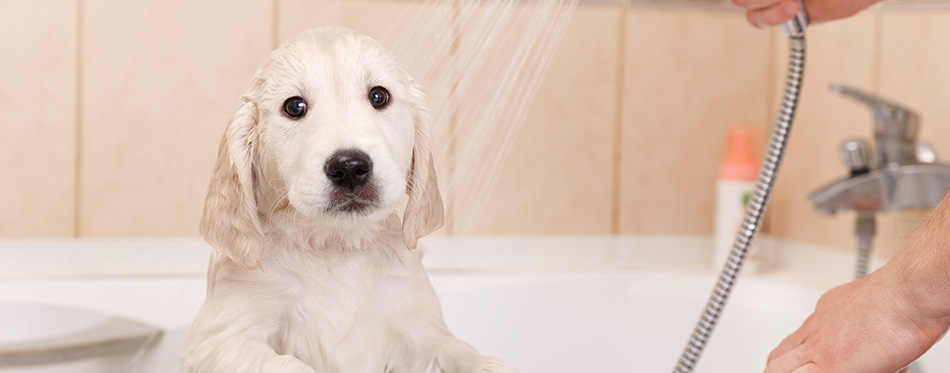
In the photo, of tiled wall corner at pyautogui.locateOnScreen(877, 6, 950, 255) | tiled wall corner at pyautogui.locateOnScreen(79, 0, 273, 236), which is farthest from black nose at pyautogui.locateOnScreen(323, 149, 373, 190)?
tiled wall corner at pyautogui.locateOnScreen(877, 6, 950, 255)

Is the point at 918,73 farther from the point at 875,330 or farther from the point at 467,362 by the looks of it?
the point at 467,362

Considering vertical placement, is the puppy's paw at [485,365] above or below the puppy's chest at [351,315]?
below

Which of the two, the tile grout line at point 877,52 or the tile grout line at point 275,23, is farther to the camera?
the tile grout line at point 877,52

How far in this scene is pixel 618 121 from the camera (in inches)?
62.1

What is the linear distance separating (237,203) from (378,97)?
0.13m

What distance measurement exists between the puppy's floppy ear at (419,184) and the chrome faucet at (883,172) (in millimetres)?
816

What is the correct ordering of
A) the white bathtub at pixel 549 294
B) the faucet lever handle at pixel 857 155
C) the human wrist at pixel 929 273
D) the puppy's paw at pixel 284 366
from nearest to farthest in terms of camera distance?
1. the puppy's paw at pixel 284 366
2. the human wrist at pixel 929 273
3. the white bathtub at pixel 549 294
4. the faucet lever handle at pixel 857 155

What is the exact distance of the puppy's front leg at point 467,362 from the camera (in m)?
0.57

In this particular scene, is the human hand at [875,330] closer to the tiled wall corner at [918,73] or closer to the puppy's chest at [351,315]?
the puppy's chest at [351,315]

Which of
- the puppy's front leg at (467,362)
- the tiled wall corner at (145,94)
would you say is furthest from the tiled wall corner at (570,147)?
the puppy's front leg at (467,362)

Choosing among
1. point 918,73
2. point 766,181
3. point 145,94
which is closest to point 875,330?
point 766,181

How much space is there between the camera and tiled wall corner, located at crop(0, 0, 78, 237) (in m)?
1.27

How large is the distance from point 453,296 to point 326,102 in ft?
1.24

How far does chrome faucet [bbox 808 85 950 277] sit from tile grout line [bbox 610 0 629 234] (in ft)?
1.31
